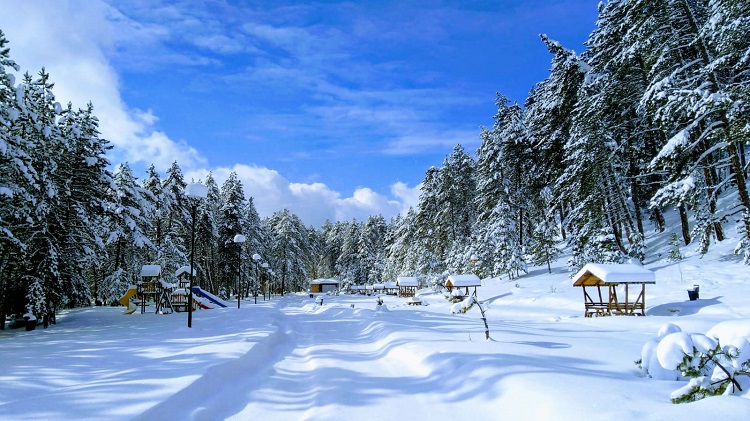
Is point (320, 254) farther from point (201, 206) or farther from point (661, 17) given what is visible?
point (661, 17)

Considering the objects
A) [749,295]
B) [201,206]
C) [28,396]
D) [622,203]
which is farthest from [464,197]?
[28,396]

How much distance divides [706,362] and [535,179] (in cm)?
3612

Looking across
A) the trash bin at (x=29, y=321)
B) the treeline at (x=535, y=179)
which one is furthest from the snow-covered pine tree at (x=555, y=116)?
the trash bin at (x=29, y=321)

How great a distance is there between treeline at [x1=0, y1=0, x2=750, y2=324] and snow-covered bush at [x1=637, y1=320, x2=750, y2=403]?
1502 centimetres

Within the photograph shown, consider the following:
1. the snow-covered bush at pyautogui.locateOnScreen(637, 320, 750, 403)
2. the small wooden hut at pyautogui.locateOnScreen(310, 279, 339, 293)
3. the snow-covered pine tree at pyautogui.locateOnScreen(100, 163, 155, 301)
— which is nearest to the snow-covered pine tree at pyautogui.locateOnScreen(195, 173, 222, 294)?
the snow-covered pine tree at pyautogui.locateOnScreen(100, 163, 155, 301)

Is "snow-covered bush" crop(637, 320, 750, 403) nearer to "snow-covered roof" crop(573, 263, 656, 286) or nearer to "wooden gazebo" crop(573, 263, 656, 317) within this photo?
"snow-covered roof" crop(573, 263, 656, 286)

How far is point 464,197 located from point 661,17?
108 ft

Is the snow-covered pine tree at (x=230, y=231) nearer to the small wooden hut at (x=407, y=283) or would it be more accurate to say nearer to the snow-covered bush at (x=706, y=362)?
the small wooden hut at (x=407, y=283)

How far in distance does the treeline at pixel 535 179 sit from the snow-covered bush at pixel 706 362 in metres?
15.0

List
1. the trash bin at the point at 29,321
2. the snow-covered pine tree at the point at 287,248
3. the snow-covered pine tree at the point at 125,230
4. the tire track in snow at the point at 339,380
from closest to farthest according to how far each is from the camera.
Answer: the tire track in snow at the point at 339,380
the trash bin at the point at 29,321
the snow-covered pine tree at the point at 125,230
the snow-covered pine tree at the point at 287,248

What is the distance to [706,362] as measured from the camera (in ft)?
17.6

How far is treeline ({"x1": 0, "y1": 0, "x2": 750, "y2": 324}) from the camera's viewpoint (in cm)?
1662

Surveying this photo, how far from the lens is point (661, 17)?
65.4 feet

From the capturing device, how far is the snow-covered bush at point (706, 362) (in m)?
4.88
